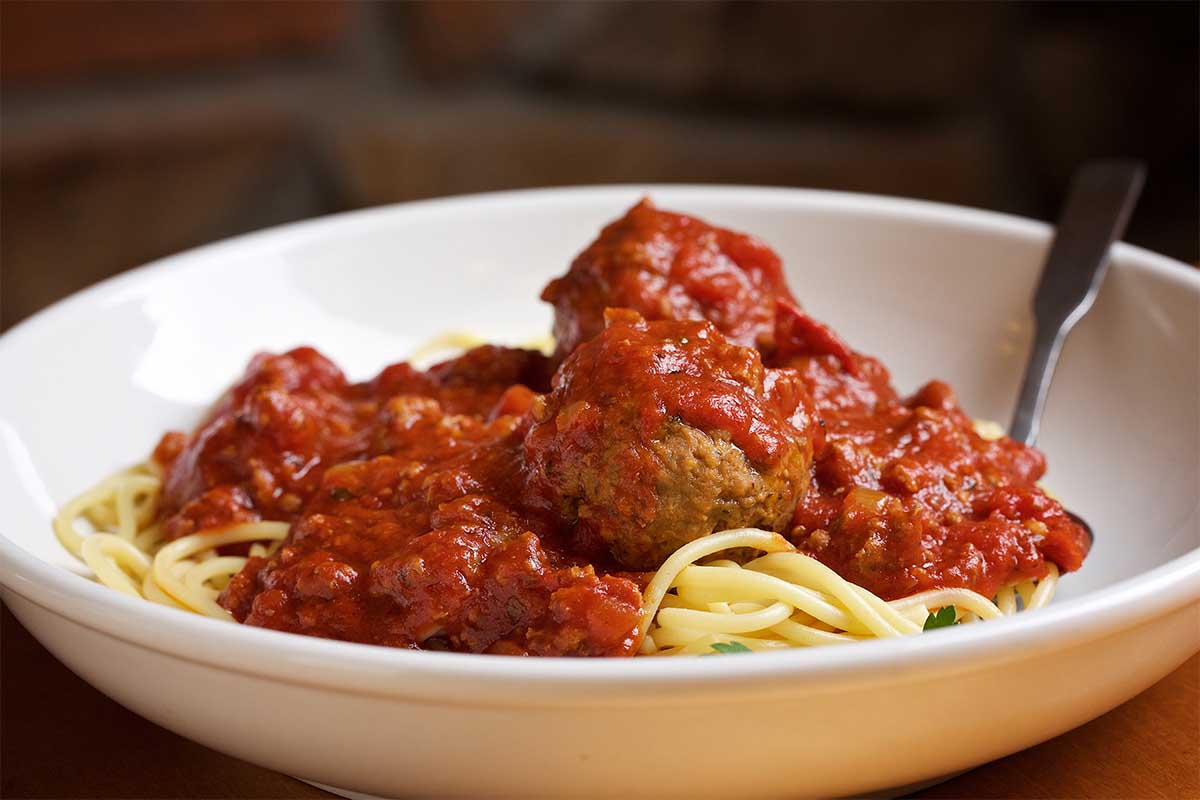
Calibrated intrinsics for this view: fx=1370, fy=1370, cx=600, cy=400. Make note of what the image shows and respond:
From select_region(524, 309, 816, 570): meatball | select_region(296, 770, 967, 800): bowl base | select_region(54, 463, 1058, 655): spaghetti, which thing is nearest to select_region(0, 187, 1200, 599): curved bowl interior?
select_region(54, 463, 1058, 655): spaghetti

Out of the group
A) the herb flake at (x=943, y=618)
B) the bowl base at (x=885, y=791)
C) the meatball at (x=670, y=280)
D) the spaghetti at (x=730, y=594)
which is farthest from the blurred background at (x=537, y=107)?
the bowl base at (x=885, y=791)

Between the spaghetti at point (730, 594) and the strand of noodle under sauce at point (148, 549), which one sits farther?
the strand of noodle under sauce at point (148, 549)

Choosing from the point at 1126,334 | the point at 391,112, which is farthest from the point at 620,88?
the point at 1126,334

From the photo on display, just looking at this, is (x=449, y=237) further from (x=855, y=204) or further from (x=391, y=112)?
(x=391, y=112)

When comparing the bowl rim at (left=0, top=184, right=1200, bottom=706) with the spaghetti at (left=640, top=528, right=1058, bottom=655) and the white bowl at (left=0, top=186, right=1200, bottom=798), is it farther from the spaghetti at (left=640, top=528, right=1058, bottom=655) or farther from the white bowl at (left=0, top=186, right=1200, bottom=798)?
the spaghetti at (left=640, top=528, right=1058, bottom=655)

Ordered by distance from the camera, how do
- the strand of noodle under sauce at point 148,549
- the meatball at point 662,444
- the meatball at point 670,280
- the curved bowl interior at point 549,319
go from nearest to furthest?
1. the meatball at point 662,444
2. the strand of noodle under sauce at point 148,549
3. the meatball at point 670,280
4. the curved bowl interior at point 549,319

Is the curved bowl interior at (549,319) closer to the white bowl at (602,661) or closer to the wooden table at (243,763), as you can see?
the white bowl at (602,661)

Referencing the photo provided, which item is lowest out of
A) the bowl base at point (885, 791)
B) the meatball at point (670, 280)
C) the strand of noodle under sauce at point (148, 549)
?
the strand of noodle under sauce at point (148, 549)

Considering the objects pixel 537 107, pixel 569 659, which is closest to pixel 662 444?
pixel 569 659
